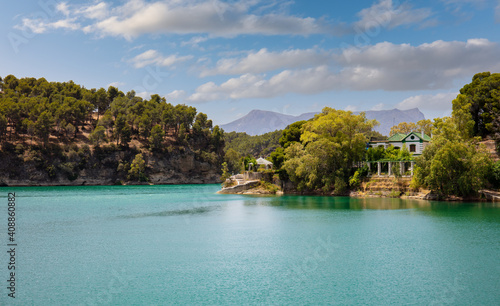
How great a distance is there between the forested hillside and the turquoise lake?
8296 cm

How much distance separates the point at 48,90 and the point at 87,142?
26018mm

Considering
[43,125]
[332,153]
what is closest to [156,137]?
[43,125]

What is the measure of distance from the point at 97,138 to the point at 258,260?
11005 cm

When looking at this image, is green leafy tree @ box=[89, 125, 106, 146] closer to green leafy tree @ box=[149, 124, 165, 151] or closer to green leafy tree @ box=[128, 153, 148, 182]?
green leafy tree @ box=[128, 153, 148, 182]

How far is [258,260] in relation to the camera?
21.0m

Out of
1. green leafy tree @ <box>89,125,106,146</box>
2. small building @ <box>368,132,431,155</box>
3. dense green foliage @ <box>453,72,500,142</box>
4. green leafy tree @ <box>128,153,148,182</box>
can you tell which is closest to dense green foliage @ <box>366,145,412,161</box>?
small building @ <box>368,132,431,155</box>

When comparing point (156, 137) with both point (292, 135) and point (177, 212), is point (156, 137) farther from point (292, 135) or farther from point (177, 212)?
point (177, 212)

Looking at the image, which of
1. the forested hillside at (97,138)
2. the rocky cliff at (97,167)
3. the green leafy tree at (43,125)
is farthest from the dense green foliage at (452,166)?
the green leafy tree at (43,125)

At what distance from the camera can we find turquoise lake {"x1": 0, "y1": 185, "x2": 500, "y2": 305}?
51.4 feet

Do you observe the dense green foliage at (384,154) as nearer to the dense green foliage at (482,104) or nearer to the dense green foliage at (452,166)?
the dense green foliage at (482,104)

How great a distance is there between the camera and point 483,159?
153 feet

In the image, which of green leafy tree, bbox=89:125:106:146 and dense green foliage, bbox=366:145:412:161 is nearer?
dense green foliage, bbox=366:145:412:161

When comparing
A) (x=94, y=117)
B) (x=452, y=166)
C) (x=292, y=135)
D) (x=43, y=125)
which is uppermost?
(x=94, y=117)

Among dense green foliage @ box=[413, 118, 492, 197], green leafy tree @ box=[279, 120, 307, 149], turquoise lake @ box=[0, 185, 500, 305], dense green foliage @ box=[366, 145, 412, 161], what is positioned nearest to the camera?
turquoise lake @ box=[0, 185, 500, 305]
